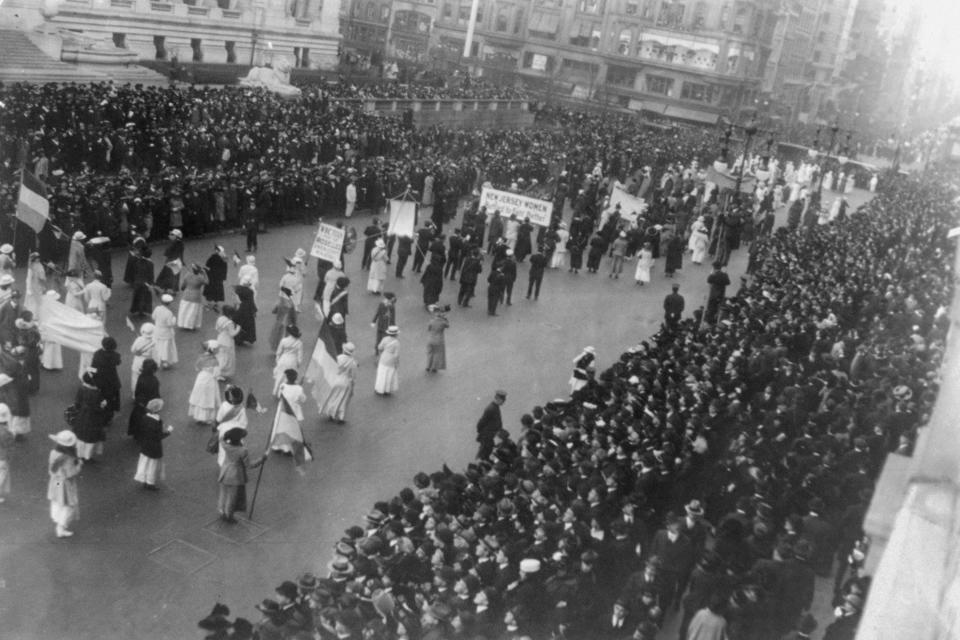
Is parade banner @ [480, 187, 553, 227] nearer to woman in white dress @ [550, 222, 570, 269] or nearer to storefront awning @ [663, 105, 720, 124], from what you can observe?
woman in white dress @ [550, 222, 570, 269]

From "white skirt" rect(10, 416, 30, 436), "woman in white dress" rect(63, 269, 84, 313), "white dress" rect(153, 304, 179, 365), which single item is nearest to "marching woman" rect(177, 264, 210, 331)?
"white dress" rect(153, 304, 179, 365)

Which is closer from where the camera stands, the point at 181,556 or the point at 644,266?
the point at 181,556

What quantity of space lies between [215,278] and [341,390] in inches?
207

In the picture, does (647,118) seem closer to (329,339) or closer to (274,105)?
(274,105)

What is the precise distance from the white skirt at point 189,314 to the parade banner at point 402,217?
5.92 meters

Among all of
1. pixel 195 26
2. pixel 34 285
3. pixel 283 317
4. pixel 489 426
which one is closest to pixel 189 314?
pixel 283 317

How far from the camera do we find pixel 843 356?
16719 millimetres

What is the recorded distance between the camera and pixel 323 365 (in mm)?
13648

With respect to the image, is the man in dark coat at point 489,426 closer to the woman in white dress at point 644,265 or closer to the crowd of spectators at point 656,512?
the crowd of spectators at point 656,512

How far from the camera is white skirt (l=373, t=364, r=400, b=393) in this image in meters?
15.5

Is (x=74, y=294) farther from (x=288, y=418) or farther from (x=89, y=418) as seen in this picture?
(x=288, y=418)

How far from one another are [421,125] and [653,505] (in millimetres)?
35950

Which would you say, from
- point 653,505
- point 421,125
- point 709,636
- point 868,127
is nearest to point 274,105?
point 421,125

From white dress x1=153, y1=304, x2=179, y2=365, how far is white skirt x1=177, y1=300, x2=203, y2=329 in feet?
5.95
